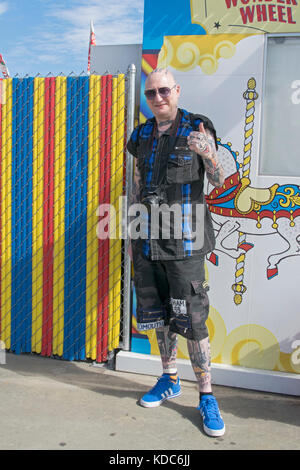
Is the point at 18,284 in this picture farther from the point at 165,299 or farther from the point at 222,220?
the point at 222,220

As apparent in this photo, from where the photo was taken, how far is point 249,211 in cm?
337

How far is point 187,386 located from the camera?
3457 mm

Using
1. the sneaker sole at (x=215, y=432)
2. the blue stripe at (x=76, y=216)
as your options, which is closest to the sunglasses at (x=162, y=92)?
the blue stripe at (x=76, y=216)

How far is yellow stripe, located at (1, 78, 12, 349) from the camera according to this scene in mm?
3807

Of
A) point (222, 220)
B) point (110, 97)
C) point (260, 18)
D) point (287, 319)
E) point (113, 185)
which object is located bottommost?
point (287, 319)

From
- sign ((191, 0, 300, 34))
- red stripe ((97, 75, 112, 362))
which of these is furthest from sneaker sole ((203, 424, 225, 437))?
sign ((191, 0, 300, 34))

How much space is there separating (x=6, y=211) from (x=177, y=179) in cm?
171

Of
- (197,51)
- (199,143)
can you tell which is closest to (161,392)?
(199,143)

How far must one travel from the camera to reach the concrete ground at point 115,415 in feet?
8.73

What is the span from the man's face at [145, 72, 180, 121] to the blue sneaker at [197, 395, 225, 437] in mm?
1776

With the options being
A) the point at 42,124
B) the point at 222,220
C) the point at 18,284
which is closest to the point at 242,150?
the point at 222,220

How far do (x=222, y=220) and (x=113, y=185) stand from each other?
87cm
